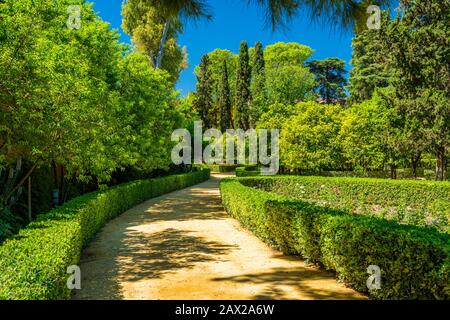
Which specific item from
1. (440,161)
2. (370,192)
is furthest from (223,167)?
(370,192)

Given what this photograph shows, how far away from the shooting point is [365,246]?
7.39 meters

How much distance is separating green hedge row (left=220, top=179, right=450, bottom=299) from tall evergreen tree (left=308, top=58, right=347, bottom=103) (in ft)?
190

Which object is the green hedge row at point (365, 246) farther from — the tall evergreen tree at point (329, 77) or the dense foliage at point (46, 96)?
the tall evergreen tree at point (329, 77)

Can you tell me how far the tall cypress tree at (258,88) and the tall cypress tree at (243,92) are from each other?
4.63ft

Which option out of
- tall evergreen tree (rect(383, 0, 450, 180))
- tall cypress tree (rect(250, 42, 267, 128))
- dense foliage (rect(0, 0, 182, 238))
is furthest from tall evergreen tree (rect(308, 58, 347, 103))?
dense foliage (rect(0, 0, 182, 238))

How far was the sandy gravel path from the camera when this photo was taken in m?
7.64

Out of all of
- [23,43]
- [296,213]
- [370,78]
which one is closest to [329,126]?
[370,78]

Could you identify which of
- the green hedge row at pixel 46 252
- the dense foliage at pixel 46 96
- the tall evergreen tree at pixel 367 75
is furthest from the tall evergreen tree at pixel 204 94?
the green hedge row at pixel 46 252

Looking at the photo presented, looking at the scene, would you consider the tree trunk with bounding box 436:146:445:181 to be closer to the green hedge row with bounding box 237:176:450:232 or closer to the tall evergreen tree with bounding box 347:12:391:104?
the green hedge row with bounding box 237:176:450:232

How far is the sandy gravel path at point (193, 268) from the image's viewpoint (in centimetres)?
764
